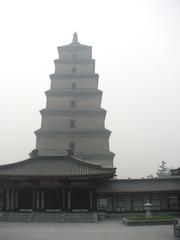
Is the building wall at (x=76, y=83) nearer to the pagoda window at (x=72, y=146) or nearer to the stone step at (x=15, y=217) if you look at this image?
the pagoda window at (x=72, y=146)

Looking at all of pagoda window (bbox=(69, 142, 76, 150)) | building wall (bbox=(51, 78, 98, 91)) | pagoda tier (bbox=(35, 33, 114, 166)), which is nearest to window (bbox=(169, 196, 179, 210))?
pagoda tier (bbox=(35, 33, 114, 166))

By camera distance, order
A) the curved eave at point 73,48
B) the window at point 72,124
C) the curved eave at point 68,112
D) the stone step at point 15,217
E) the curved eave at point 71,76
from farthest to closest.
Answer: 1. the curved eave at point 73,48
2. the curved eave at point 71,76
3. the curved eave at point 68,112
4. the window at point 72,124
5. the stone step at point 15,217

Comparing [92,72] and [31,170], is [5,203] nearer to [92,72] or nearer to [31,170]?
[31,170]

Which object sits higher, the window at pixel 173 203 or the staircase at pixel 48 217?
the window at pixel 173 203

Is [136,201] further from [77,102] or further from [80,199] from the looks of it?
[77,102]

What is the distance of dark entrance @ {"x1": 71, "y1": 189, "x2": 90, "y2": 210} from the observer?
2566 centimetres

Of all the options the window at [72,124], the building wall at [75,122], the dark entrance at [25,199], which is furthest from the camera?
the window at [72,124]

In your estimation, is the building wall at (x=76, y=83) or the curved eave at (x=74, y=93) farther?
the building wall at (x=76, y=83)

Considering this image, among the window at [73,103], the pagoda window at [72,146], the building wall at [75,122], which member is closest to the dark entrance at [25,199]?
the pagoda window at [72,146]

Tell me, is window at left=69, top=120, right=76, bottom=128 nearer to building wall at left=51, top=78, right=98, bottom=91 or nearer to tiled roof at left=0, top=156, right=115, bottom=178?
building wall at left=51, top=78, right=98, bottom=91

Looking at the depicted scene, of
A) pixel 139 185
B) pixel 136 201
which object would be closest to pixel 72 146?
pixel 139 185

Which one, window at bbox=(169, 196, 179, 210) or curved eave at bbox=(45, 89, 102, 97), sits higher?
curved eave at bbox=(45, 89, 102, 97)

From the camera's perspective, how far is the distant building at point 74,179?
2545 centimetres

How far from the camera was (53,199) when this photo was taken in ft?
84.8
